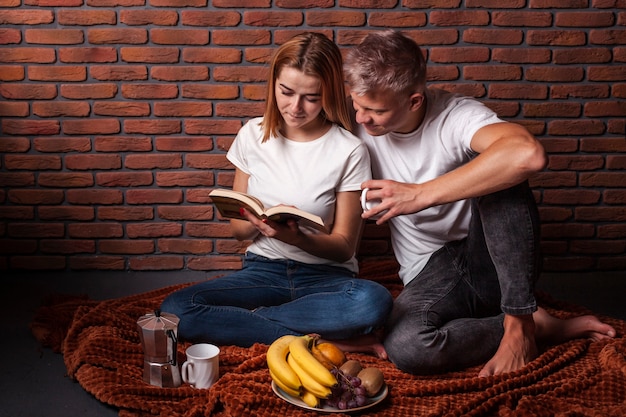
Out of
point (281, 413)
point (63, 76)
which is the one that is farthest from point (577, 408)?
point (63, 76)

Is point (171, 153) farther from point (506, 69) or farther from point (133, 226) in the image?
point (506, 69)

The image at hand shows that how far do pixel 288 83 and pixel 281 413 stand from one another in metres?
0.98

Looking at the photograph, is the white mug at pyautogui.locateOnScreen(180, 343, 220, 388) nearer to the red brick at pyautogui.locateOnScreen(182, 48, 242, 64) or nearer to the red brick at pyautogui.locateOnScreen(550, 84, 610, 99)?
the red brick at pyautogui.locateOnScreen(182, 48, 242, 64)

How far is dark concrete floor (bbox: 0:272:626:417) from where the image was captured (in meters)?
2.03

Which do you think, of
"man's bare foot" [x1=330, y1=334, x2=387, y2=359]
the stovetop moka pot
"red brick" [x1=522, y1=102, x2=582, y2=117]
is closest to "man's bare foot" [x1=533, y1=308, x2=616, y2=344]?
"man's bare foot" [x1=330, y1=334, x2=387, y2=359]

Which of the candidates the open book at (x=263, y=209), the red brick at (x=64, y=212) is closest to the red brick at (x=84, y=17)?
the red brick at (x=64, y=212)

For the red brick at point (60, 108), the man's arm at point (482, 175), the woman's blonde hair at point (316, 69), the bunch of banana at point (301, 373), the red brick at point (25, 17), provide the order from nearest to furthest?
1. the bunch of banana at point (301, 373)
2. the man's arm at point (482, 175)
3. the woman's blonde hair at point (316, 69)
4. the red brick at point (25, 17)
5. the red brick at point (60, 108)

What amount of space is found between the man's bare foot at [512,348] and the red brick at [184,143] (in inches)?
59.2

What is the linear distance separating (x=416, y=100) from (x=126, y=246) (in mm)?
1585

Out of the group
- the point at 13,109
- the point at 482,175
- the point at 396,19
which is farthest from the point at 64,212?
the point at 482,175

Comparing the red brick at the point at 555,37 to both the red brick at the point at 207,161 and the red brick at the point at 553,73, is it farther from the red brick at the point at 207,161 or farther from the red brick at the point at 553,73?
the red brick at the point at 207,161

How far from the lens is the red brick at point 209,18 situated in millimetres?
2926

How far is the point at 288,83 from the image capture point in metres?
2.20

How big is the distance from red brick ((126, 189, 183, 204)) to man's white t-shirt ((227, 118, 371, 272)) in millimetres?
774
